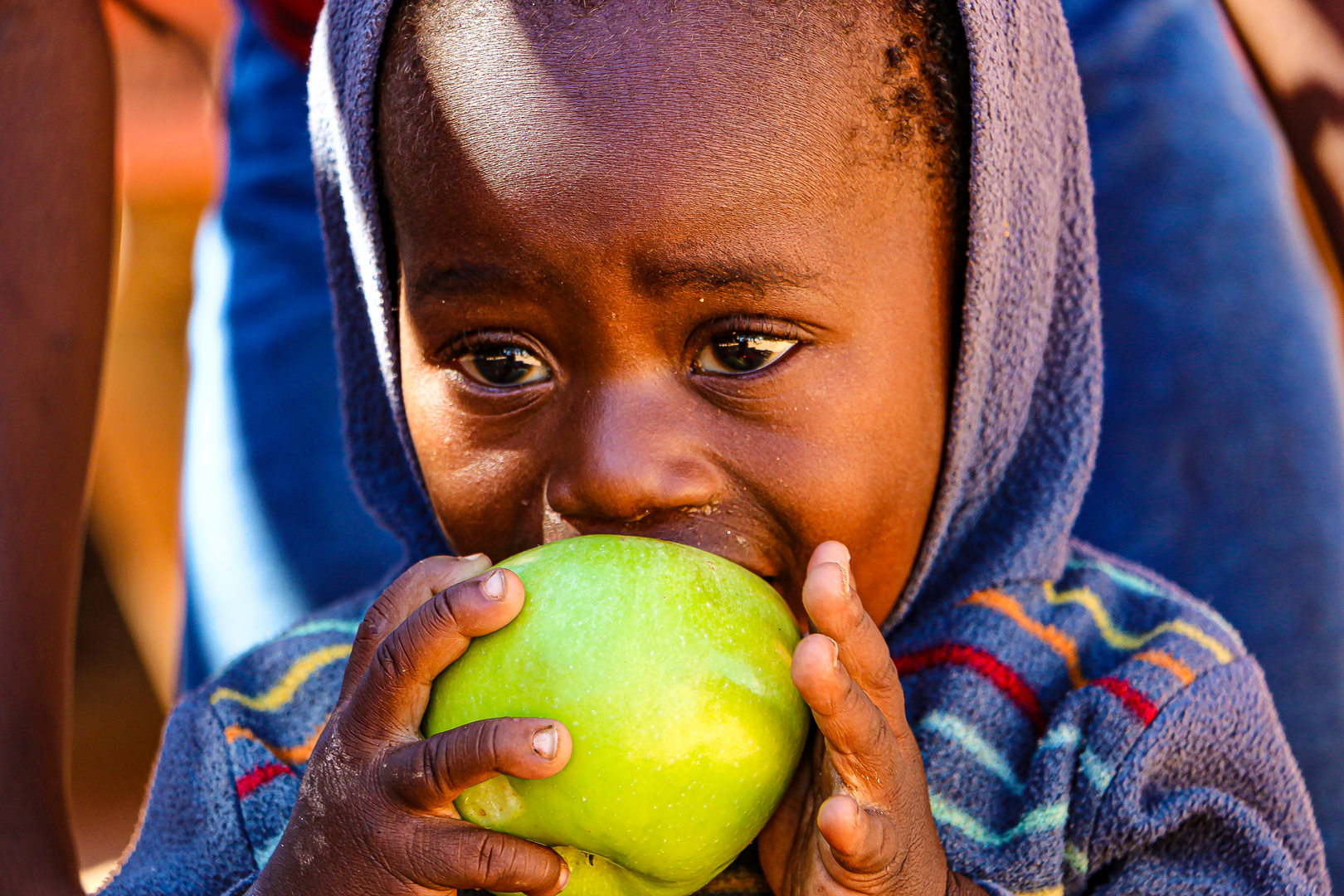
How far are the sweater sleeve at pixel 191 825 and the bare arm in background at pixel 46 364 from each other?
0.60 feet

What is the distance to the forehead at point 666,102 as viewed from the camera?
1229 mm

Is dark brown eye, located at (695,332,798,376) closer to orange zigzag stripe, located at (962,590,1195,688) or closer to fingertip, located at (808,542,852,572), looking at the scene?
fingertip, located at (808,542,852,572)

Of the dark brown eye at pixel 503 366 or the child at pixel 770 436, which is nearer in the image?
the child at pixel 770 436

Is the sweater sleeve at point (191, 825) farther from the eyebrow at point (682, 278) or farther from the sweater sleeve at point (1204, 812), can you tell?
the sweater sleeve at point (1204, 812)

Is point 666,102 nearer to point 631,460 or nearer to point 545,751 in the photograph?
point 631,460

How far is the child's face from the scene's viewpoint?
4.05ft

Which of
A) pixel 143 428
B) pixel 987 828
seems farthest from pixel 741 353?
pixel 143 428

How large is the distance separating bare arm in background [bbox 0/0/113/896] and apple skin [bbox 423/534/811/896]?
2.50 feet

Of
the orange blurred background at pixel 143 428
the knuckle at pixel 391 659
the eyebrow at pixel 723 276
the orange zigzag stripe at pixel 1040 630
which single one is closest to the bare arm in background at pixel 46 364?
the knuckle at pixel 391 659

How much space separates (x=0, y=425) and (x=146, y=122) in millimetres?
2703

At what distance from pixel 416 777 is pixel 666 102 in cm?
71

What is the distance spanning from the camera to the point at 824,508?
1.31 meters

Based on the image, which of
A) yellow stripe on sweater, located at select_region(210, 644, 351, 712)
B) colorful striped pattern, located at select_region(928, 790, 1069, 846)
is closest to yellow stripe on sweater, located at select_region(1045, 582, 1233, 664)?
colorful striped pattern, located at select_region(928, 790, 1069, 846)

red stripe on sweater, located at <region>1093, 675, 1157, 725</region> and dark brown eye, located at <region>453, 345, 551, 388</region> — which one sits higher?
dark brown eye, located at <region>453, 345, 551, 388</region>
